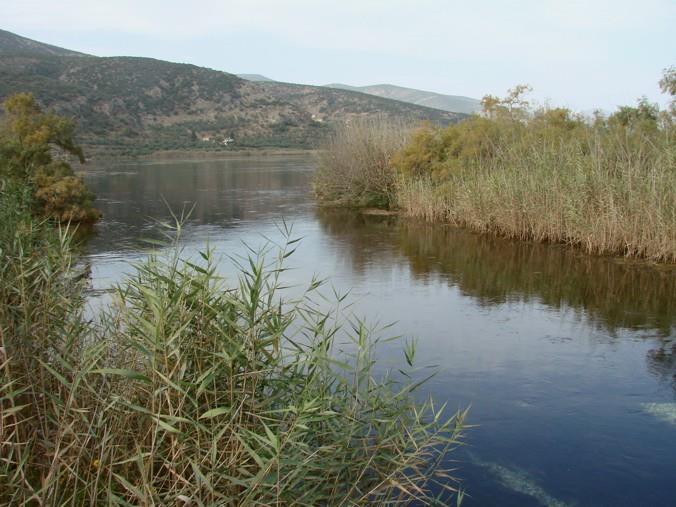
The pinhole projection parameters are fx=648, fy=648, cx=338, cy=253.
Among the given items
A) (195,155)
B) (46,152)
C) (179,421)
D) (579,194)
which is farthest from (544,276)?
(195,155)

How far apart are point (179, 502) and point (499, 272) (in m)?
8.74

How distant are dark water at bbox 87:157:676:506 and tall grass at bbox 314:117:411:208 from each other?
3.63 m

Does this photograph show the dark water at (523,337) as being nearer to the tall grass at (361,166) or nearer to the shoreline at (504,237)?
the shoreline at (504,237)

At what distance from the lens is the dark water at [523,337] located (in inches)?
192

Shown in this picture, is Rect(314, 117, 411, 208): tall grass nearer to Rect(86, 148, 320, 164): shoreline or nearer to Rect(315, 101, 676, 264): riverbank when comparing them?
Rect(315, 101, 676, 264): riverbank

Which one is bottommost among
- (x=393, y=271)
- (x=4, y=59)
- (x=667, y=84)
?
(x=393, y=271)

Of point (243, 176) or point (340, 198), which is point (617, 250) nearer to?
point (340, 198)

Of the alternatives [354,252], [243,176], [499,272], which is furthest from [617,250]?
[243,176]

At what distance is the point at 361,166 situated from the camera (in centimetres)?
2055

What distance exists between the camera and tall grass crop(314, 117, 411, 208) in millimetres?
A: 20422

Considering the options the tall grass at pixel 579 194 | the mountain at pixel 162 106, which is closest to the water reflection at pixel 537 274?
the tall grass at pixel 579 194

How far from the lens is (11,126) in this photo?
15836mm

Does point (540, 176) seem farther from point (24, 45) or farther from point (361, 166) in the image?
point (24, 45)

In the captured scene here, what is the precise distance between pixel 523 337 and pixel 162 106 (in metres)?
57.6
